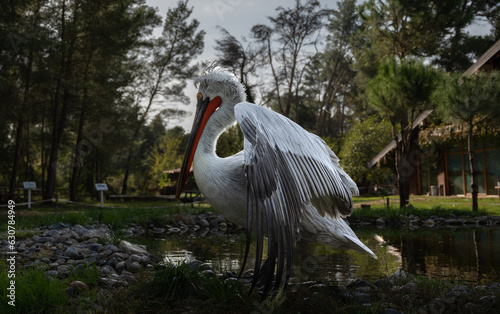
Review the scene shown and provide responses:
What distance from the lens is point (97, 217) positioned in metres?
9.21

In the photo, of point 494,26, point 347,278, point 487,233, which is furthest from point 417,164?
point 347,278

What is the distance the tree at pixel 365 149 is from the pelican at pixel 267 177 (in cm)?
2144

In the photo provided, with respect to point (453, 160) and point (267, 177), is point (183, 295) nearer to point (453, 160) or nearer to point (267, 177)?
point (267, 177)

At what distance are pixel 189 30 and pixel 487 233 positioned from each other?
71.5 ft

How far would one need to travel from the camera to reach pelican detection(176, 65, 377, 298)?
2.24 m

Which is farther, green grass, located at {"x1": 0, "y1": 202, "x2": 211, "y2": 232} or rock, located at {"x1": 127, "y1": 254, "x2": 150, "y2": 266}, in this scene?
green grass, located at {"x1": 0, "y1": 202, "x2": 211, "y2": 232}

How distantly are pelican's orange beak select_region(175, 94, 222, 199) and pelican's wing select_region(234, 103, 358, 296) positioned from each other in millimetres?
791

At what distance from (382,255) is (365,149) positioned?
19355 mm

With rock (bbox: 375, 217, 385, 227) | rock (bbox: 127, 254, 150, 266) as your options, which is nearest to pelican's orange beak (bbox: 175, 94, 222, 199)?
rock (bbox: 127, 254, 150, 266)

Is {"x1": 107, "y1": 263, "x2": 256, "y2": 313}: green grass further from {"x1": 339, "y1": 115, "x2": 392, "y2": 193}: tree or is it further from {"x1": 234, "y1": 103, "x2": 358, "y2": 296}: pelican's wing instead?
{"x1": 339, "y1": 115, "x2": 392, "y2": 193}: tree

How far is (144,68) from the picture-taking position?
25250 millimetres

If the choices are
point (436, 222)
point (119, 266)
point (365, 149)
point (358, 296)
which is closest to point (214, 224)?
point (436, 222)

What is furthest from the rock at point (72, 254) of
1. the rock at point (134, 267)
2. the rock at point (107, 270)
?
the rock at point (134, 267)

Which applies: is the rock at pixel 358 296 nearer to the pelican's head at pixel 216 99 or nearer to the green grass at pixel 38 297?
the pelican's head at pixel 216 99
